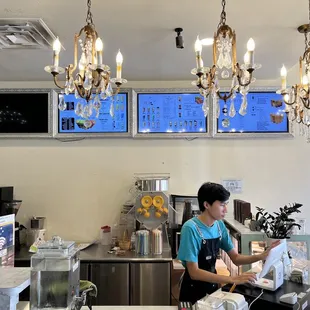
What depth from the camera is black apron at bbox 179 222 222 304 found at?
6.48ft

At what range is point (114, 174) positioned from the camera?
3.80 m

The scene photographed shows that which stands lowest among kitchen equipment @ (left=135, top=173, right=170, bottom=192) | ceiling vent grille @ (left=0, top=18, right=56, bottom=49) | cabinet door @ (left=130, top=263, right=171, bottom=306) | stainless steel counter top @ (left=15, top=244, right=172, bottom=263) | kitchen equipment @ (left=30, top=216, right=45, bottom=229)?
cabinet door @ (left=130, top=263, right=171, bottom=306)

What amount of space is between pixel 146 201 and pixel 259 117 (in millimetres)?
1711

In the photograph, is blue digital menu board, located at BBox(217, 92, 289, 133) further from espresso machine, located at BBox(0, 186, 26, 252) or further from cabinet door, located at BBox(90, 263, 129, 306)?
espresso machine, located at BBox(0, 186, 26, 252)

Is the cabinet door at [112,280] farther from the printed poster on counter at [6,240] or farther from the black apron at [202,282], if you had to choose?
the printed poster on counter at [6,240]

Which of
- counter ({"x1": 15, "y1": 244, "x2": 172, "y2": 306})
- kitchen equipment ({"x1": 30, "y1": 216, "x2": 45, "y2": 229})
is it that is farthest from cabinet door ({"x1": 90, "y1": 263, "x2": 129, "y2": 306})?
kitchen equipment ({"x1": 30, "y1": 216, "x2": 45, "y2": 229})

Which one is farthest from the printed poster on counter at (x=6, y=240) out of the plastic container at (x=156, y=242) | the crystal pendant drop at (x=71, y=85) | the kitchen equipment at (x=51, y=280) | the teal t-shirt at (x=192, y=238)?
the plastic container at (x=156, y=242)

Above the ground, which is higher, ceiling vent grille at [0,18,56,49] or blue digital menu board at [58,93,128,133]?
ceiling vent grille at [0,18,56,49]

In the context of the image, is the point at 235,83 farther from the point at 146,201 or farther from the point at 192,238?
the point at 146,201

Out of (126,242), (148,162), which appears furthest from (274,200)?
(126,242)

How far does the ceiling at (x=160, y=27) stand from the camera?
2.05 m

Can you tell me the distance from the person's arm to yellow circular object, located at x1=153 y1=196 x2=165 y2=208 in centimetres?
154

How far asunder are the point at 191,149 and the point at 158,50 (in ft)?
4.58

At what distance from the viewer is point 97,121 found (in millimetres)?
3742
